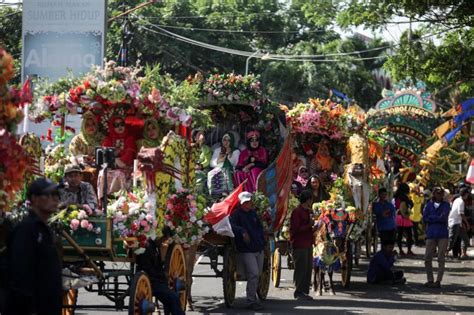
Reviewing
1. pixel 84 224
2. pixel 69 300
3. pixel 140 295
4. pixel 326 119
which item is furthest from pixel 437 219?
pixel 84 224

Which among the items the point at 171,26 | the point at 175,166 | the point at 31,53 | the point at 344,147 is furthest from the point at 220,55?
the point at 175,166

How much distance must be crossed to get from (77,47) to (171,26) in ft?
71.8

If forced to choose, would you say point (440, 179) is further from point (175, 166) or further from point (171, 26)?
point (171, 26)

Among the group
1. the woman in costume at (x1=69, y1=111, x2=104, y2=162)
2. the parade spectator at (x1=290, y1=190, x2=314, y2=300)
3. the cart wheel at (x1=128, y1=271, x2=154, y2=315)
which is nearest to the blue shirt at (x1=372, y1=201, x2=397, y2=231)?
the parade spectator at (x1=290, y1=190, x2=314, y2=300)

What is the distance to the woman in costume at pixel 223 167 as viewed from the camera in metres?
18.2

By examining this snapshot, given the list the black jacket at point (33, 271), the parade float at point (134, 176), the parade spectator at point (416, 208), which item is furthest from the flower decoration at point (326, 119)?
the black jacket at point (33, 271)

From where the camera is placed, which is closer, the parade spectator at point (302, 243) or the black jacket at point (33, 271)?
the black jacket at point (33, 271)

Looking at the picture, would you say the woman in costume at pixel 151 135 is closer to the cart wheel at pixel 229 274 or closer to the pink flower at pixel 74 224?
the cart wheel at pixel 229 274

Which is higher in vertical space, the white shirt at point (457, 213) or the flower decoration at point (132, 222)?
the white shirt at point (457, 213)

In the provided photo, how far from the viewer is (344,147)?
22.0 meters

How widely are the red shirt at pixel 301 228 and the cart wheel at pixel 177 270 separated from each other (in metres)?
3.37

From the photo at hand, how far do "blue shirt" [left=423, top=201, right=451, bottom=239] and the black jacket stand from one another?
1229cm

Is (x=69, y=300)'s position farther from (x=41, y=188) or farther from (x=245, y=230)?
(x=41, y=188)

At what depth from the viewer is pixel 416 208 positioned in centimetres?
2950
